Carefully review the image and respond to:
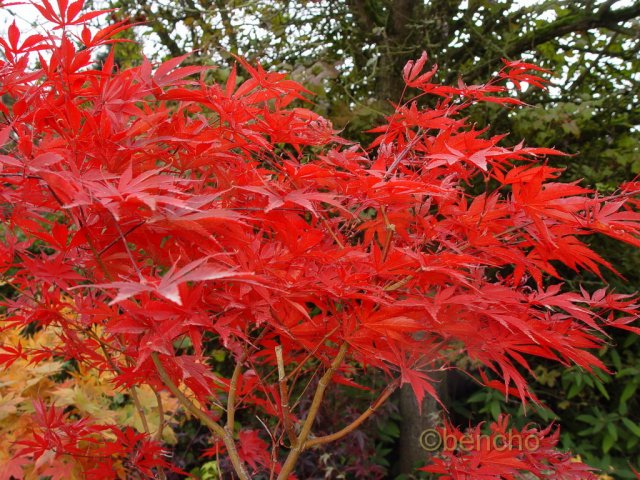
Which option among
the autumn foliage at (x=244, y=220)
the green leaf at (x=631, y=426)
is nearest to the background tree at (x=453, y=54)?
the green leaf at (x=631, y=426)

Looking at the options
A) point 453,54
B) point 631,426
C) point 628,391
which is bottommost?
point 631,426

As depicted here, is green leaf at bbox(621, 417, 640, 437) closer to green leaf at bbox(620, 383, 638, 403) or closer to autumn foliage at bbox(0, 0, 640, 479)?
green leaf at bbox(620, 383, 638, 403)

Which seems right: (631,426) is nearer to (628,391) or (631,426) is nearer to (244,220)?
(628,391)

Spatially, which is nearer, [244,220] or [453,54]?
[244,220]

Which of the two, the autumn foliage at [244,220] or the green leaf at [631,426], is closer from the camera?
the autumn foliage at [244,220]

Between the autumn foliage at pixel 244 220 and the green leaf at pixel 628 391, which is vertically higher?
the autumn foliage at pixel 244 220

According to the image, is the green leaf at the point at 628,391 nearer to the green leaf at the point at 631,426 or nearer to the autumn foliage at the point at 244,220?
the green leaf at the point at 631,426

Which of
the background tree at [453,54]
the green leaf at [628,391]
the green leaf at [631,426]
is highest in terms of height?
the background tree at [453,54]

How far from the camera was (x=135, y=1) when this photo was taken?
120 inches

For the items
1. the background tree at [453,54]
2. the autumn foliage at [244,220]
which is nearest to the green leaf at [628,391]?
the background tree at [453,54]

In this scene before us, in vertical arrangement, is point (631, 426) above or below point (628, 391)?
below

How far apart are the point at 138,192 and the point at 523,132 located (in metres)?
2.36

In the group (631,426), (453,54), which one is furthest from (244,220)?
(631,426)

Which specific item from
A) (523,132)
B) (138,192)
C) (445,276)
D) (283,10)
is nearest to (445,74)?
(523,132)
